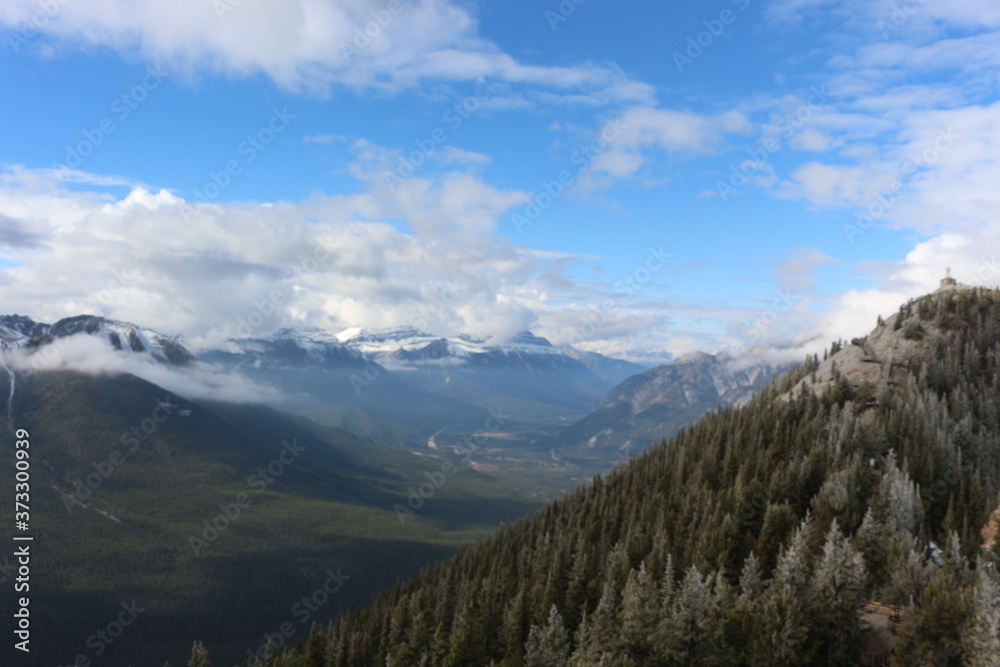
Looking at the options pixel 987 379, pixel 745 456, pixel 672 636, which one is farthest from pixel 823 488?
pixel 987 379

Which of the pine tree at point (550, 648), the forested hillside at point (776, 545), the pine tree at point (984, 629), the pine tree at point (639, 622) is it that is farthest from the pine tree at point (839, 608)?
the pine tree at point (550, 648)

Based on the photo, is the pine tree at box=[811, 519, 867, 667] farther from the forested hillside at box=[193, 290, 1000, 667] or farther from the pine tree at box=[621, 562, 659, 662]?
the pine tree at box=[621, 562, 659, 662]

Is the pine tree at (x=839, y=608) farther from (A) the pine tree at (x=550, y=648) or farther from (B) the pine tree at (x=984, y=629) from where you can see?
(A) the pine tree at (x=550, y=648)

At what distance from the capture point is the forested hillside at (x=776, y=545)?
6556cm

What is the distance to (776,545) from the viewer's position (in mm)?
103062

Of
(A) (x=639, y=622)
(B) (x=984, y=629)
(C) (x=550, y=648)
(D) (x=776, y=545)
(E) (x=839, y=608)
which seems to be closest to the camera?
(B) (x=984, y=629)

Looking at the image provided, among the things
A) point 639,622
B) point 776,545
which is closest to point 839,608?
point 639,622

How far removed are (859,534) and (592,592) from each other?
4838 cm

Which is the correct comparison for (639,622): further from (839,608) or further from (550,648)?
(839,608)

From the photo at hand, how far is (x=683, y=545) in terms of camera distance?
117438mm

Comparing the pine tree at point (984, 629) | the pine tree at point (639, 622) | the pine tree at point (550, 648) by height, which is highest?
the pine tree at point (984, 629)

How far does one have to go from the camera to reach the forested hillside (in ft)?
215

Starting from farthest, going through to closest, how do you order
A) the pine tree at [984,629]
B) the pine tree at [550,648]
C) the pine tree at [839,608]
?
the pine tree at [550,648], the pine tree at [839,608], the pine tree at [984,629]

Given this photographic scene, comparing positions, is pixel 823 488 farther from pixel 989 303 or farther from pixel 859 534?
pixel 989 303
